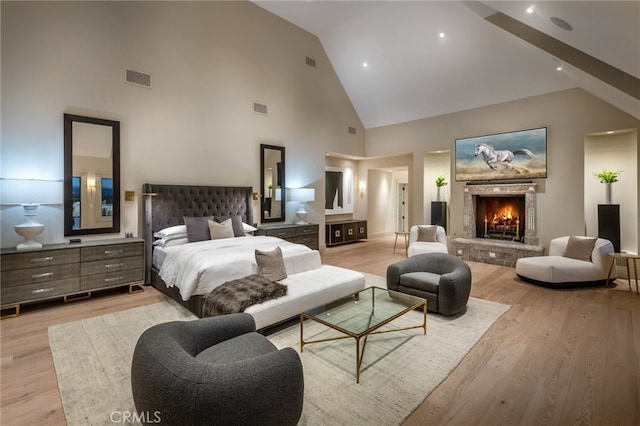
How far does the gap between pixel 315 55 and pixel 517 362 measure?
7324 mm

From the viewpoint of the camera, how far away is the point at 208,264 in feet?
11.2

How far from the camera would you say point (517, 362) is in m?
2.58

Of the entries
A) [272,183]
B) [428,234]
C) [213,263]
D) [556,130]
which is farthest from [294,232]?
[556,130]

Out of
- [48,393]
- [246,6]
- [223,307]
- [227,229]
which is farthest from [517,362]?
[246,6]

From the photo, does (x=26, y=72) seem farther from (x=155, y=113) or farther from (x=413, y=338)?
(x=413, y=338)

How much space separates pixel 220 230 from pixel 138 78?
2.71 meters

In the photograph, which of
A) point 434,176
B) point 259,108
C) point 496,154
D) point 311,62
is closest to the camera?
point 259,108

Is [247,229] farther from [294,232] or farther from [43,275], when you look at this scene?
[43,275]

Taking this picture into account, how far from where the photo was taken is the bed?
3.25 meters

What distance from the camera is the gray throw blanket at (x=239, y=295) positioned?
9.27 ft

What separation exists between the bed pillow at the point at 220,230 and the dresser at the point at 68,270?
999 mm

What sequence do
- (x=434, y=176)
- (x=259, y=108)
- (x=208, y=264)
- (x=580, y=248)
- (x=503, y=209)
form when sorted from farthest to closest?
(x=434, y=176) < (x=503, y=209) < (x=259, y=108) < (x=580, y=248) < (x=208, y=264)

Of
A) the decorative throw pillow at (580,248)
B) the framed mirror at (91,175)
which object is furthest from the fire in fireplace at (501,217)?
the framed mirror at (91,175)

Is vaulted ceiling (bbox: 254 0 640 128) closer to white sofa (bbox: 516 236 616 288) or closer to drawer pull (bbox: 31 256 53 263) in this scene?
white sofa (bbox: 516 236 616 288)
